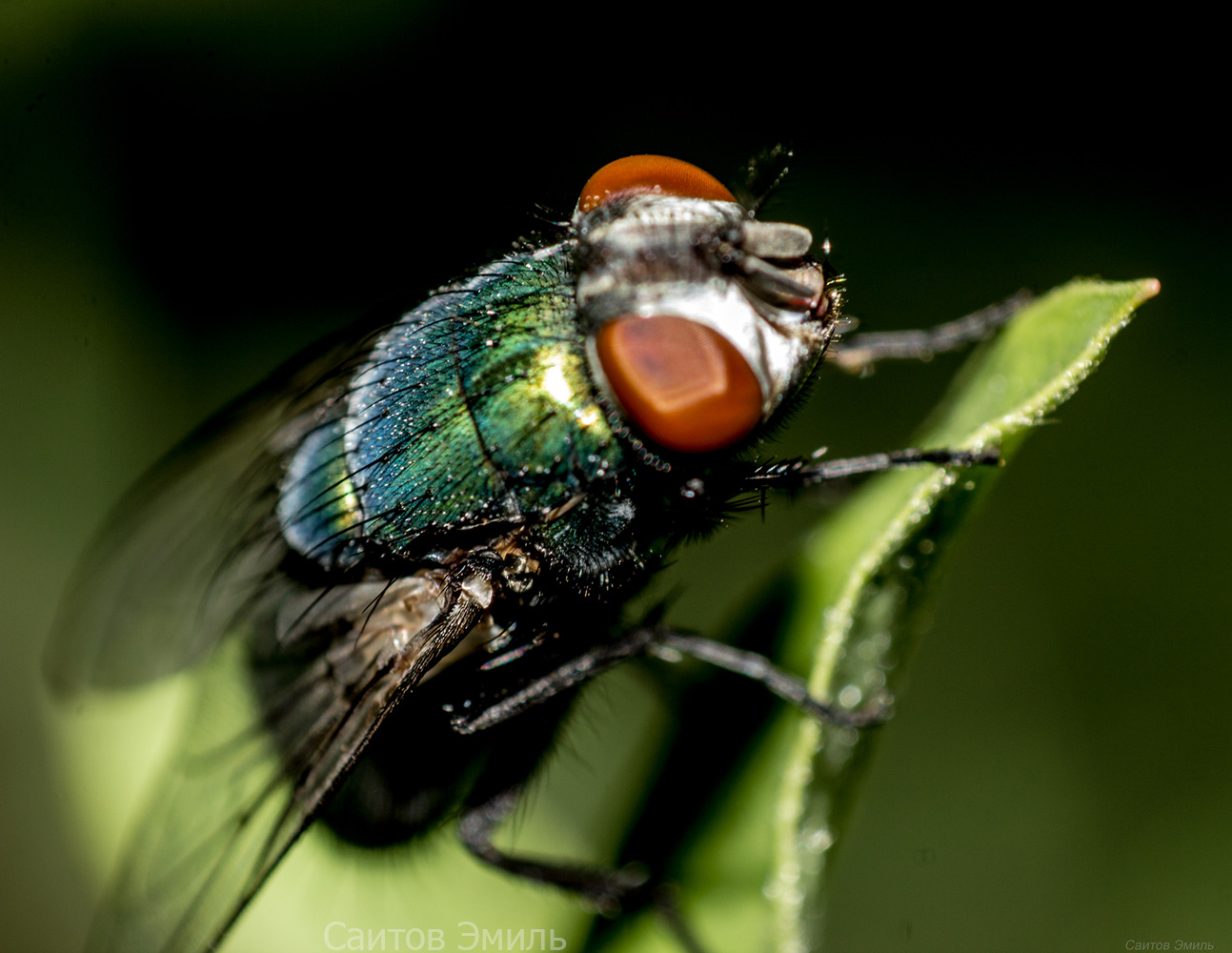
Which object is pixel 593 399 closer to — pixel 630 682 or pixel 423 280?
pixel 630 682

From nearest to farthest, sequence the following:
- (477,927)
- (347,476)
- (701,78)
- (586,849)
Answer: (347,476)
(477,927)
(586,849)
(701,78)

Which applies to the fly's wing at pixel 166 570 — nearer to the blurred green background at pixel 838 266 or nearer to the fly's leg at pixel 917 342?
the blurred green background at pixel 838 266

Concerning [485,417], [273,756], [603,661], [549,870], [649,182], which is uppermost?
[649,182]

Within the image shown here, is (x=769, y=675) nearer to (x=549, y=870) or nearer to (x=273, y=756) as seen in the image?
(x=549, y=870)

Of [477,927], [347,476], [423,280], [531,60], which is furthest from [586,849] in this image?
[531,60]

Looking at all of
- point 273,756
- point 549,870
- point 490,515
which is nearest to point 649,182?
point 490,515

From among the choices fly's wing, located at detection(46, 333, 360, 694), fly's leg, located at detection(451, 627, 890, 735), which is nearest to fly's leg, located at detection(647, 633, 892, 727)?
fly's leg, located at detection(451, 627, 890, 735)


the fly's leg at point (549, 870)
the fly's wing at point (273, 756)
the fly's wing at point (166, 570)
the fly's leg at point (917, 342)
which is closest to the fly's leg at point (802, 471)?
the fly's leg at point (917, 342)
